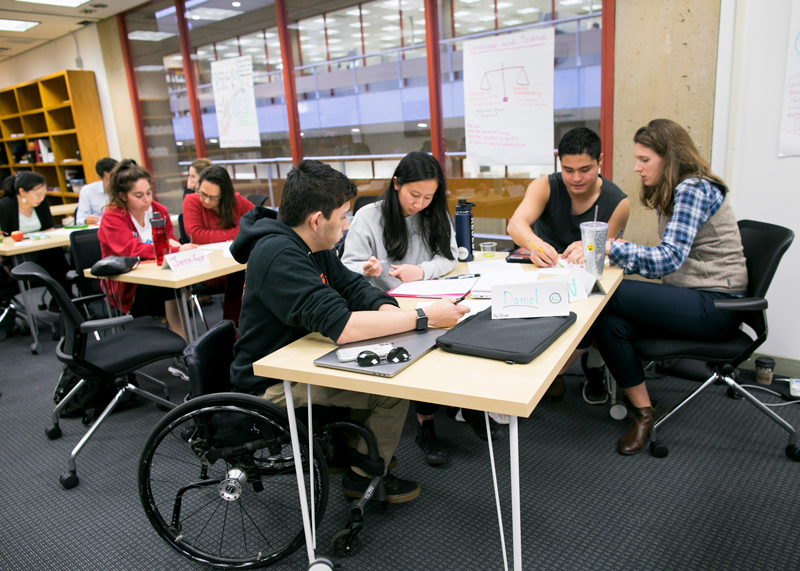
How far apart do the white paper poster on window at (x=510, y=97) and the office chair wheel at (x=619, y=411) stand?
5.53 feet

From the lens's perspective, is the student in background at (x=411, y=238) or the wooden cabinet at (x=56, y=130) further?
the wooden cabinet at (x=56, y=130)

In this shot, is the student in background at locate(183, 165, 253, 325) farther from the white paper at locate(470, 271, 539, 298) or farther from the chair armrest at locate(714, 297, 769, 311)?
the chair armrest at locate(714, 297, 769, 311)

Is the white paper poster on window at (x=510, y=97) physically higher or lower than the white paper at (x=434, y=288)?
higher

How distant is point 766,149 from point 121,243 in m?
3.34

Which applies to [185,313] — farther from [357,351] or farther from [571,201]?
[571,201]

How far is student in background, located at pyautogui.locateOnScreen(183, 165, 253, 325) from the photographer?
11.2 feet

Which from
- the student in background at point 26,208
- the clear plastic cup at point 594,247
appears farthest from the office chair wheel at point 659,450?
the student in background at point 26,208

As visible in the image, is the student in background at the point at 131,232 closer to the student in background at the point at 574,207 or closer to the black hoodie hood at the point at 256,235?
the black hoodie hood at the point at 256,235

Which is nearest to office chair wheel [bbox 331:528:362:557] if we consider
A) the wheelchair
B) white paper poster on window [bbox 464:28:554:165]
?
the wheelchair

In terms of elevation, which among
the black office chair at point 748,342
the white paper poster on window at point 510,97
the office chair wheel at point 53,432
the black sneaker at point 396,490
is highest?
the white paper poster on window at point 510,97

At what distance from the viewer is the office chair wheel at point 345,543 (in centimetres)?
173

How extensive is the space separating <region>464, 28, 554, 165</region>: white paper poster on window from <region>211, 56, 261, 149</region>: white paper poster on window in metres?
2.42

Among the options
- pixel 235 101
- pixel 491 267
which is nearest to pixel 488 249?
pixel 491 267

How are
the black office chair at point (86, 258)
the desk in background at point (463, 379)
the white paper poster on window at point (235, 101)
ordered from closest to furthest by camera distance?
1. the desk in background at point (463, 379)
2. the black office chair at point (86, 258)
3. the white paper poster on window at point (235, 101)
